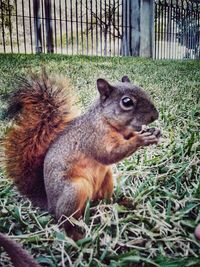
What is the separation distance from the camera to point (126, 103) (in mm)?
620

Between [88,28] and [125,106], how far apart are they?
3.19 ft

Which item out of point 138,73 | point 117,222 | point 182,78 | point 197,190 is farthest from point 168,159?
point 182,78

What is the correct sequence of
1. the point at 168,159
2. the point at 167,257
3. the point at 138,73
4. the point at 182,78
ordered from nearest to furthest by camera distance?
1. the point at 167,257
2. the point at 168,159
3. the point at 138,73
4. the point at 182,78

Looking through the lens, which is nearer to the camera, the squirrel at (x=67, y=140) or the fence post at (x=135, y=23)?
the squirrel at (x=67, y=140)

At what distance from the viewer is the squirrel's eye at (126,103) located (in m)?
0.61

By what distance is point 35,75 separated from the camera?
0.66 m

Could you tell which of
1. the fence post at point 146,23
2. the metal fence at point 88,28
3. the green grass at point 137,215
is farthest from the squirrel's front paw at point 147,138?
the fence post at point 146,23

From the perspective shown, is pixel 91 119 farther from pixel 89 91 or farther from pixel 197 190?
pixel 89 91

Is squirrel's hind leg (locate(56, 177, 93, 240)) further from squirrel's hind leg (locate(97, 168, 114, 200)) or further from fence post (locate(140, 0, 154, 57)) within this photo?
fence post (locate(140, 0, 154, 57))

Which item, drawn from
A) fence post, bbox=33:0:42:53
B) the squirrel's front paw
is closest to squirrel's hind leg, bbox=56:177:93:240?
the squirrel's front paw

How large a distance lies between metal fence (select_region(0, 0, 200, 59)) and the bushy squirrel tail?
0.40m

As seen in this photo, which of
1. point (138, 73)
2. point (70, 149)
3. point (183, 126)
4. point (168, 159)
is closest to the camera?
point (70, 149)

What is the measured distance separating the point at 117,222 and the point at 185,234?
0.10 m

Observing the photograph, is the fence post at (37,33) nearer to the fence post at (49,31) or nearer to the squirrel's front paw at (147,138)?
the fence post at (49,31)
